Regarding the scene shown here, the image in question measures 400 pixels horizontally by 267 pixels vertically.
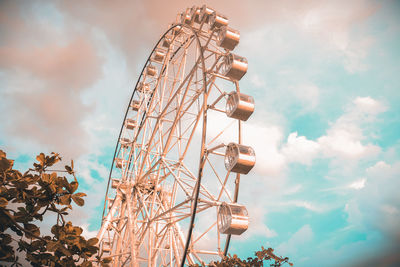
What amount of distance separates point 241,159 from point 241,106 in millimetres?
1570

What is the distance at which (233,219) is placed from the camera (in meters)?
6.19

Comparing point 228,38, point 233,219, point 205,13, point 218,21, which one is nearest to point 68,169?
point 233,219

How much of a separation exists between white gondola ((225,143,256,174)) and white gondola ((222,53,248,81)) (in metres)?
2.16

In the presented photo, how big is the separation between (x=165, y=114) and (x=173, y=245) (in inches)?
186

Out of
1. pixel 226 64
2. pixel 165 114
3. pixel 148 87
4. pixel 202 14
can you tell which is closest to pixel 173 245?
pixel 165 114

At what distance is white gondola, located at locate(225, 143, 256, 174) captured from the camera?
6.73 meters

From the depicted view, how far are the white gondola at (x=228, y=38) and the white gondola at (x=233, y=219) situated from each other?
4.78m

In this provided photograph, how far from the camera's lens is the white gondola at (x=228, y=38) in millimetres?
8453

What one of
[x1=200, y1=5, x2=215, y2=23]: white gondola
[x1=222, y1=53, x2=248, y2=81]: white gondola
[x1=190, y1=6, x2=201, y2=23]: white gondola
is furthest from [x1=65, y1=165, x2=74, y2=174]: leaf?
[x1=190, y1=6, x2=201, y2=23]: white gondola

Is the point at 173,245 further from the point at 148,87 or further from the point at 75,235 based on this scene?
the point at 148,87

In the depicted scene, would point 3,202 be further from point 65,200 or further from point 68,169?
point 68,169

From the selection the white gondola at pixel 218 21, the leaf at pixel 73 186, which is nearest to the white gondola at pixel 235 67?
the white gondola at pixel 218 21

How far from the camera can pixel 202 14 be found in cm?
1016

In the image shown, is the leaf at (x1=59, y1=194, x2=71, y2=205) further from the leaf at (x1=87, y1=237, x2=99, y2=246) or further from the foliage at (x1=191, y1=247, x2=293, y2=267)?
the foliage at (x1=191, y1=247, x2=293, y2=267)
